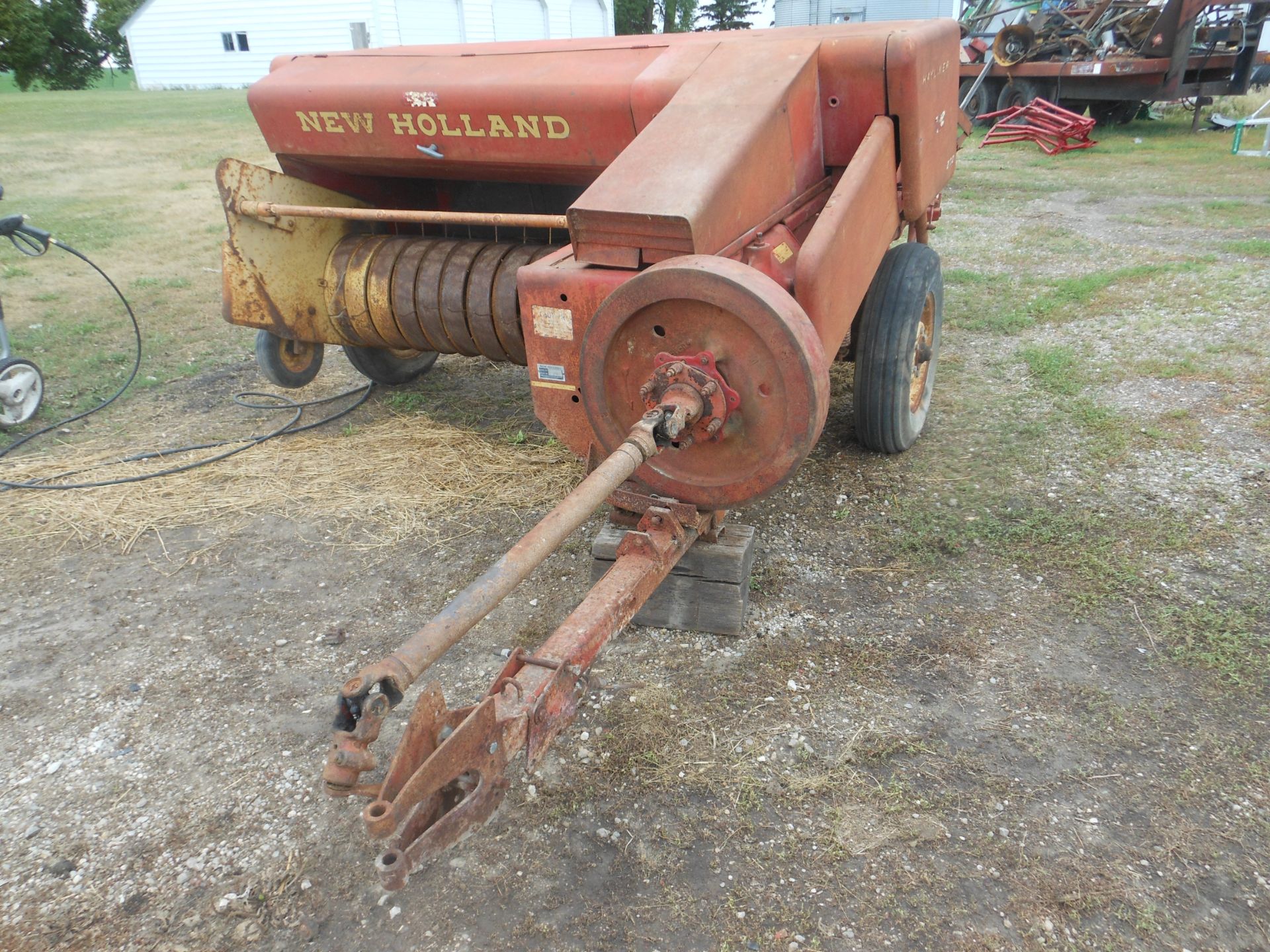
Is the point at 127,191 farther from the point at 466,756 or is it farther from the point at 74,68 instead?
the point at 74,68

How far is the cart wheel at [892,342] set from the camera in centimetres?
370

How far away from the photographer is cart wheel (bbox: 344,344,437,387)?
5043mm

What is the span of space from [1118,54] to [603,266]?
1281 centimetres

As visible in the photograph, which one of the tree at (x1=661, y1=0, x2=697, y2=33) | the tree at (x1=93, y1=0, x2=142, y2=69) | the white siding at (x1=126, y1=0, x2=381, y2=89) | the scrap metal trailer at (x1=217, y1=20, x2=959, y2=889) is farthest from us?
the tree at (x1=661, y1=0, x2=697, y2=33)

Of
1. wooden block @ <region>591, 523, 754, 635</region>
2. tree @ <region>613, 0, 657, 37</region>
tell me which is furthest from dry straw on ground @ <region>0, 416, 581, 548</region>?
tree @ <region>613, 0, 657, 37</region>

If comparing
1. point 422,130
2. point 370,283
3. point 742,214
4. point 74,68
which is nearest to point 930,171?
point 742,214

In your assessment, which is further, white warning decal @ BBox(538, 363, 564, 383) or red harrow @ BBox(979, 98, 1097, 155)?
red harrow @ BBox(979, 98, 1097, 155)

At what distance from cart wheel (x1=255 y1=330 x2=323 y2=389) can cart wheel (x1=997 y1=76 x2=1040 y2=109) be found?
1249cm

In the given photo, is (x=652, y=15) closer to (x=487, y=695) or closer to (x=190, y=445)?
(x=190, y=445)

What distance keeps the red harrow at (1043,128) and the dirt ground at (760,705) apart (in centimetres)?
897

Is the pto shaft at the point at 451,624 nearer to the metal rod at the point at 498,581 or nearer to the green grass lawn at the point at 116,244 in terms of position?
the metal rod at the point at 498,581

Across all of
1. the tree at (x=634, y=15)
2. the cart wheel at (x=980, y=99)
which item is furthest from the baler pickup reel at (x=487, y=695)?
the tree at (x=634, y=15)

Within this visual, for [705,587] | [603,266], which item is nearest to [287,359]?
[603,266]

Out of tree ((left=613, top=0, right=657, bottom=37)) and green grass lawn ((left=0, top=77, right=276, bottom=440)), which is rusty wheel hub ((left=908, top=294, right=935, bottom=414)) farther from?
tree ((left=613, top=0, right=657, bottom=37))
